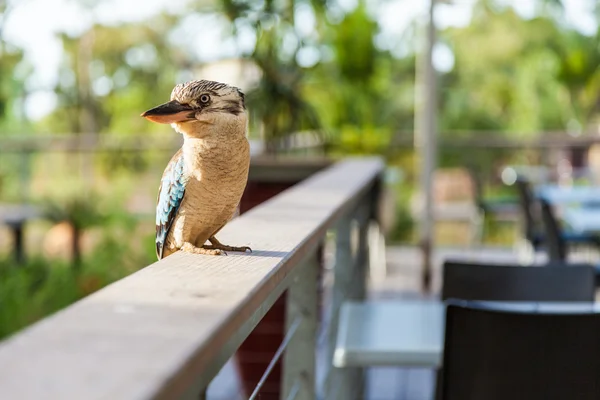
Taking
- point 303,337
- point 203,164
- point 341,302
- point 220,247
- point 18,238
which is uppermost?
point 203,164

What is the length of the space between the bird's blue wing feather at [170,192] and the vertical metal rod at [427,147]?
4.46m

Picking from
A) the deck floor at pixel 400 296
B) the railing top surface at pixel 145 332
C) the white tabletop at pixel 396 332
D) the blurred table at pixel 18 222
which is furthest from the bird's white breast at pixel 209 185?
the blurred table at pixel 18 222

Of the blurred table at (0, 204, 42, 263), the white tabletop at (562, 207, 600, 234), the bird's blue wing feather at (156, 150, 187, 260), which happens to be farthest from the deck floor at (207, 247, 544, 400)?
the blurred table at (0, 204, 42, 263)

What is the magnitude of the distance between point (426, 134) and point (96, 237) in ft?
7.79

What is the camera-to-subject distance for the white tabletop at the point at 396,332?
1873mm

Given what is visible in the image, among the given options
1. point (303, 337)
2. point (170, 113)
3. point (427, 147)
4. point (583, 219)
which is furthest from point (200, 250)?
point (427, 147)

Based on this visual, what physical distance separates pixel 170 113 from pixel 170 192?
0.61ft

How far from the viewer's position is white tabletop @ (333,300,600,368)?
187cm

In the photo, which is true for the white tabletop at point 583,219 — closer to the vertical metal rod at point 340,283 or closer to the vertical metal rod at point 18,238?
the vertical metal rod at point 340,283

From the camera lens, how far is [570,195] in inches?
190

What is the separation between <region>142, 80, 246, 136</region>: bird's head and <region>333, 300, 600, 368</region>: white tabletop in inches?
27.8

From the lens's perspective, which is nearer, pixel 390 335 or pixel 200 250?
pixel 200 250

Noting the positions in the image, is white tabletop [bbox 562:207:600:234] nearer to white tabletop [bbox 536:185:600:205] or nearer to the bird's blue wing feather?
white tabletop [bbox 536:185:600:205]

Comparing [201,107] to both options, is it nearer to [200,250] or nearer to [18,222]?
[200,250]
